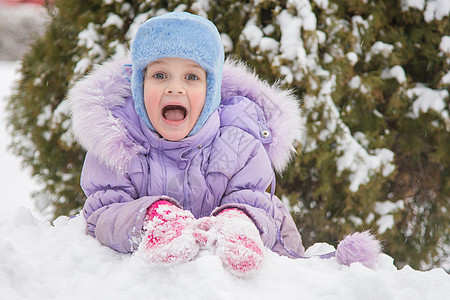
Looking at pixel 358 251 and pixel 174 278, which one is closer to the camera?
pixel 174 278

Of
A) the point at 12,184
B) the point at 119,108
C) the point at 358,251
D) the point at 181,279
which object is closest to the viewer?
the point at 181,279

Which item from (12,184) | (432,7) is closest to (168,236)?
(432,7)

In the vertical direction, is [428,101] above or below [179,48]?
below

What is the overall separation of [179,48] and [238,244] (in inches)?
33.4

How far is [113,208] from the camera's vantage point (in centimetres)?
190

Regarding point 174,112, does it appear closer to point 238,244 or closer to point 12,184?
point 238,244

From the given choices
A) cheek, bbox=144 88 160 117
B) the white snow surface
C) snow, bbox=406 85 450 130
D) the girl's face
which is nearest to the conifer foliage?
snow, bbox=406 85 450 130

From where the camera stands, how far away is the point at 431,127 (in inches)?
130

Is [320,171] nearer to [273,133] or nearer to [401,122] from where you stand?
[401,122]

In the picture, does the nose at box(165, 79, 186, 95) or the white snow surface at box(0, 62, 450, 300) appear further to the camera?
the nose at box(165, 79, 186, 95)

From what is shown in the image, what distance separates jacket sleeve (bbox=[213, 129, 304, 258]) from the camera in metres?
1.95

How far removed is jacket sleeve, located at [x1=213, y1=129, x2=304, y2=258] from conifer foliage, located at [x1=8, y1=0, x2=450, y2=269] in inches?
36.2

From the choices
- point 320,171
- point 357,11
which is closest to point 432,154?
point 320,171

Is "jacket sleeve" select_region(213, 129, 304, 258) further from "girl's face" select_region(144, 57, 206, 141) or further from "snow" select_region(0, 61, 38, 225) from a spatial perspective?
"snow" select_region(0, 61, 38, 225)
